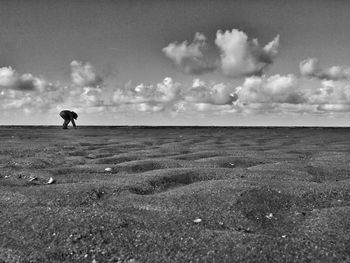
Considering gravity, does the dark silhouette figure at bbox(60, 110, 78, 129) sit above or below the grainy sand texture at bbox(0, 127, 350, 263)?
above

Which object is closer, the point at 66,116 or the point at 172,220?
the point at 172,220

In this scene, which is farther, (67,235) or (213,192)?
(213,192)

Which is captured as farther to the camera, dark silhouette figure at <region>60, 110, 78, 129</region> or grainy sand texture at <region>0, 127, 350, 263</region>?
dark silhouette figure at <region>60, 110, 78, 129</region>

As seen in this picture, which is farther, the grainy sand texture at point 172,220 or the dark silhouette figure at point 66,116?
the dark silhouette figure at point 66,116

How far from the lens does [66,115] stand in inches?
1522

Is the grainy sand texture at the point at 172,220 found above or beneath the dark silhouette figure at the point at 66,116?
beneath

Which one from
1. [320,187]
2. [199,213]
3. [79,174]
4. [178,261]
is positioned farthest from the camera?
[79,174]

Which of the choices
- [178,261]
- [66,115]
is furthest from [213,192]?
[66,115]

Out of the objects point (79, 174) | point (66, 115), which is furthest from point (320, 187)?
point (66, 115)

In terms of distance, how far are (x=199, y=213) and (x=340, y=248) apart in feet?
6.11

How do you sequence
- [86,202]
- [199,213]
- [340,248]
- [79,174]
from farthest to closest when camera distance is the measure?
[79,174], [86,202], [199,213], [340,248]

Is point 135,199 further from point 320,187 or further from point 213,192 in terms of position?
point 320,187

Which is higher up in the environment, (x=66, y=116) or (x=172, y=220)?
(x=66, y=116)

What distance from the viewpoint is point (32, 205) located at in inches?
200
